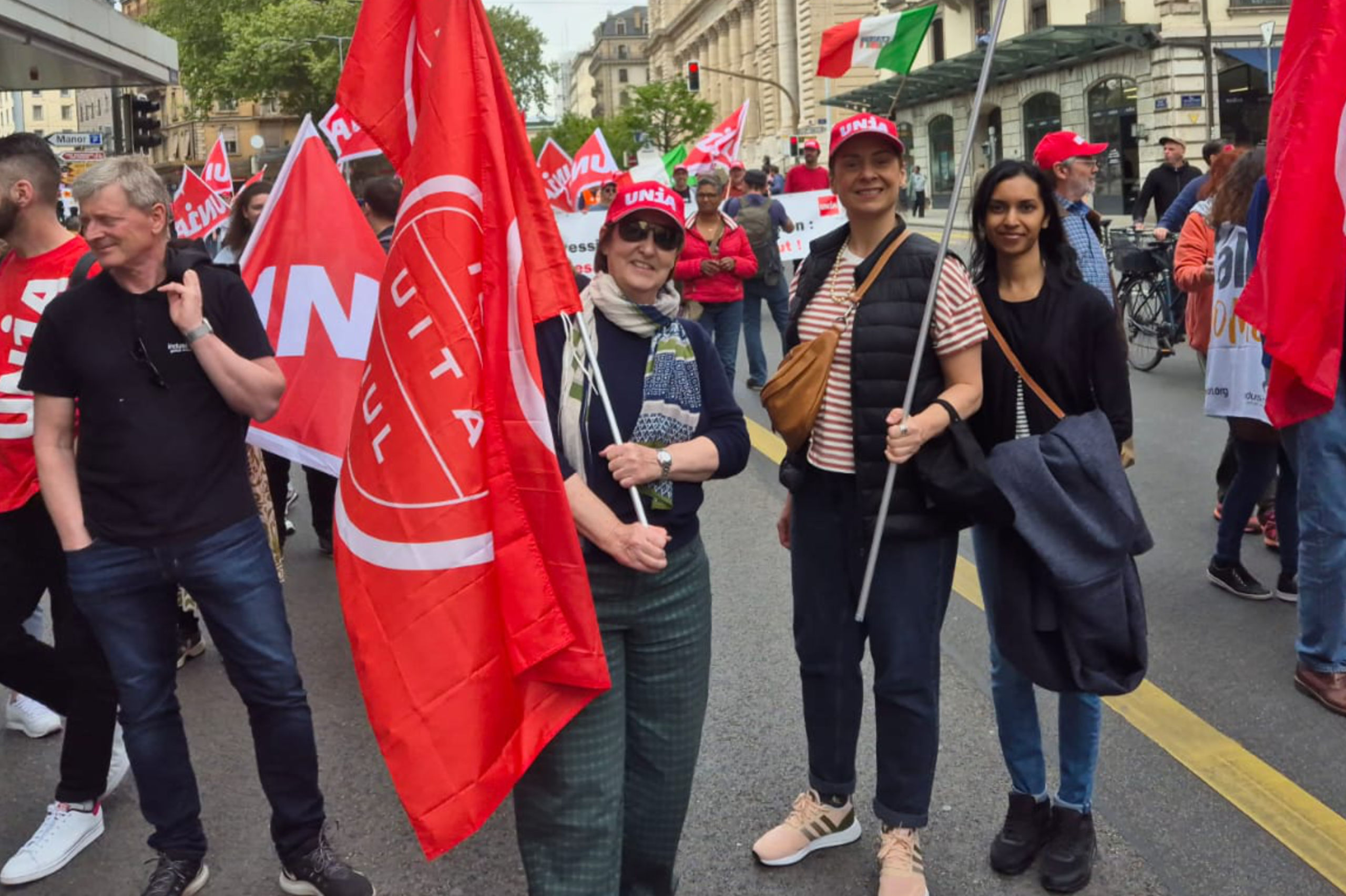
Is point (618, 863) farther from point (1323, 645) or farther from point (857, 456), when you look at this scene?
point (1323, 645)

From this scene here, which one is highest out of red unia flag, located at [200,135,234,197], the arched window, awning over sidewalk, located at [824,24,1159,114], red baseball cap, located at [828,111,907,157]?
awning over sidewalk, located at [824,24,1159,114]

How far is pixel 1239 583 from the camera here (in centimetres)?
560

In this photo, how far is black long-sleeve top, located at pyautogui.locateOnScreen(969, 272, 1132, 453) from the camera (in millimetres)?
3369

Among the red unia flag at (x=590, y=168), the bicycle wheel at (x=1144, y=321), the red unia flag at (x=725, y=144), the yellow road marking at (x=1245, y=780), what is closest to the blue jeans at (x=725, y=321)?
the bicycle wheel at (x=1144, y=321)

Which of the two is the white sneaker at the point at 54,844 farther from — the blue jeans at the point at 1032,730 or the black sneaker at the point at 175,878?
the blue jeans at the point at 1032,730

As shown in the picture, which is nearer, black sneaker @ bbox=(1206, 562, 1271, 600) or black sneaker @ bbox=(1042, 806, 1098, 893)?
black sneaker @ bbox=(1042, 806, 1098, 893)

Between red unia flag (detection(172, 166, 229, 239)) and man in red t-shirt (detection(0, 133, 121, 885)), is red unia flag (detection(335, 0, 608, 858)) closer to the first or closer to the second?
man in red t-shirt (detection(0, 133, 121, 885))

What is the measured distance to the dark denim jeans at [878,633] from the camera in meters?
3.30

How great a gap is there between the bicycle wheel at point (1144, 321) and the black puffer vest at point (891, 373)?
28.3 ft

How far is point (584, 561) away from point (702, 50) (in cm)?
10233

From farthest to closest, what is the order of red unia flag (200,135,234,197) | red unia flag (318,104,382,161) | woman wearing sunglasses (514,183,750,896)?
1. red unia flag (200,135,234,197)
2. red unia flag (318,104,382,161)
3. woman wearing sunglasses (514,183,750,896)

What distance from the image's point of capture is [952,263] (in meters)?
3.28

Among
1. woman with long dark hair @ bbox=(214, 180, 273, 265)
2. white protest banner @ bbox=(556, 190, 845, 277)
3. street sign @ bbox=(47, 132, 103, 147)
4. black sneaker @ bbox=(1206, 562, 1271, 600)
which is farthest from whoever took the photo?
street sign @ bbox=(47, 132, 103, 147)

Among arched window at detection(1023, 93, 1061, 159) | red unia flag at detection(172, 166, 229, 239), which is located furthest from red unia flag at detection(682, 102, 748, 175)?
arched window at detection(1023, 93, 1061, 159)
